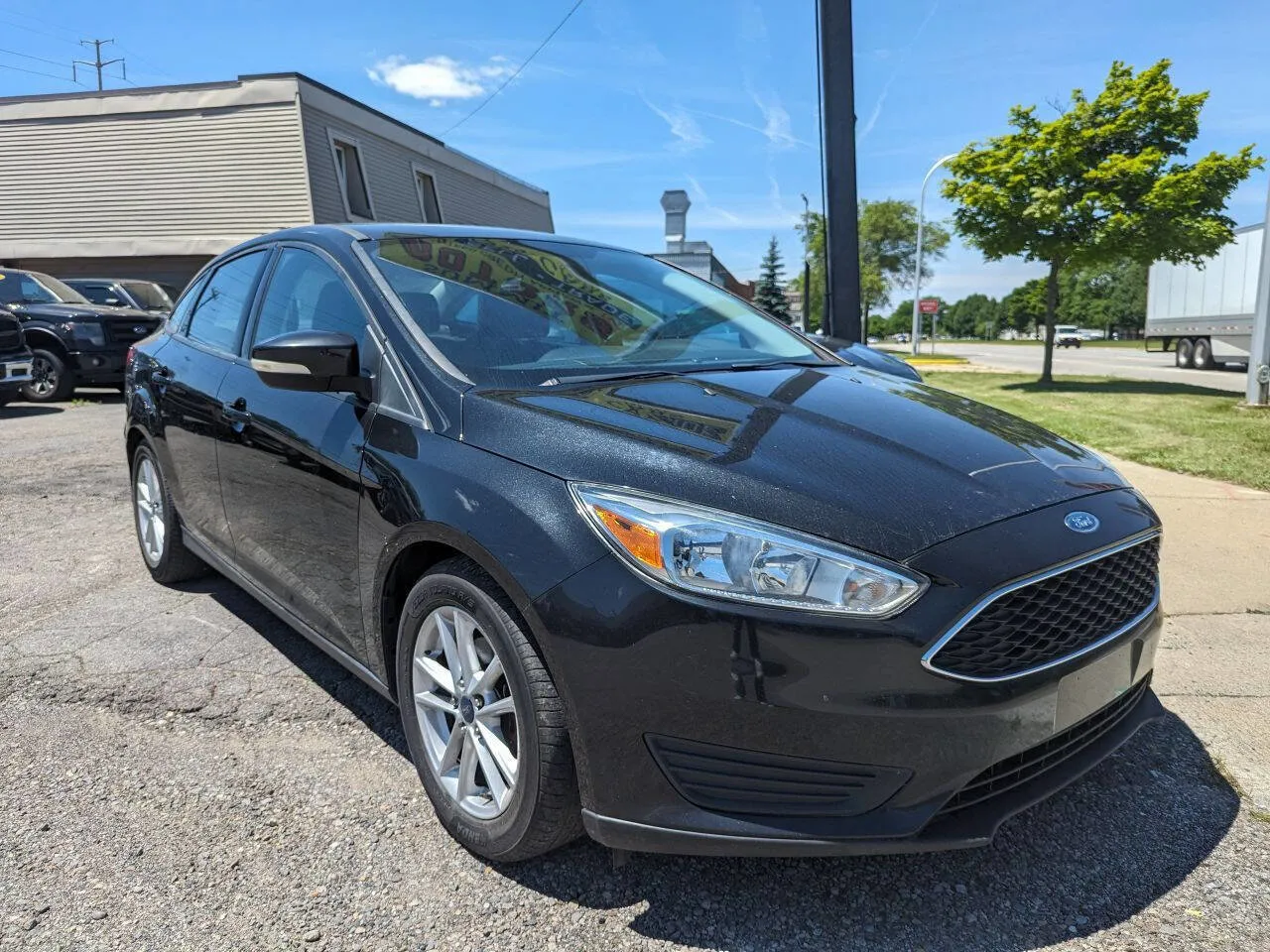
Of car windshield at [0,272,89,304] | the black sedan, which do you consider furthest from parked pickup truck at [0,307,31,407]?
the black sedan

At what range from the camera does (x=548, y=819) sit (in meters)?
2.02

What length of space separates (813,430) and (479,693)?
1052 millimetres

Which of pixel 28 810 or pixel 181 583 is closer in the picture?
pixel 28 810

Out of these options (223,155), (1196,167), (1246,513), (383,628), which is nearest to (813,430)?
(383,628)

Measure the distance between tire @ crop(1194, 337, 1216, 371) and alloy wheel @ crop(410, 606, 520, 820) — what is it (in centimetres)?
2847

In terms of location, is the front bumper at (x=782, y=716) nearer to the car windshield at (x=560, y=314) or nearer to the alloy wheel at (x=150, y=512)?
the car windshield at (x=560, y=314)

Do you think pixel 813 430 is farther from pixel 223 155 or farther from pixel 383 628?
pixel 223 155

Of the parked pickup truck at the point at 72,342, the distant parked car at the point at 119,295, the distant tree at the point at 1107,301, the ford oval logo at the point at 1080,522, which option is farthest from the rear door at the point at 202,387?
the distant tree at the point at 1107,301

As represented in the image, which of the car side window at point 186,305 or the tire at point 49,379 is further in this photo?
the tire at point 49,379

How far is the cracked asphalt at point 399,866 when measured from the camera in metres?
2.02

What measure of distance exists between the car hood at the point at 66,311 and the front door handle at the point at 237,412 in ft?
33.8

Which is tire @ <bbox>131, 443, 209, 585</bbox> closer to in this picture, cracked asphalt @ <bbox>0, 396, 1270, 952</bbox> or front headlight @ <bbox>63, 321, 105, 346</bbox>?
cracked asphalt @ <bbox>0, 396, 1270, 952</bbox>

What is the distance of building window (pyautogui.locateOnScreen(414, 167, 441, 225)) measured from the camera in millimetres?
22719

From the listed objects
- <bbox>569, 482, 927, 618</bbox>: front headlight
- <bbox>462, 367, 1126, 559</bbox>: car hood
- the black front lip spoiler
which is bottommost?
the black front lip spoiler
